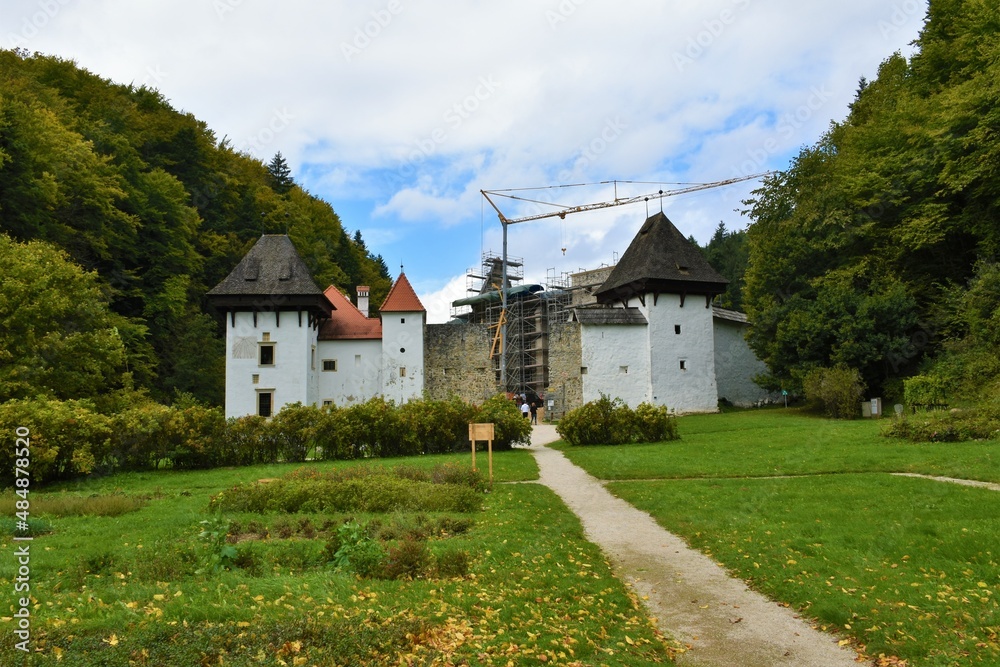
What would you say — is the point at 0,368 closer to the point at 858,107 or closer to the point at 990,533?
the point at 990,533

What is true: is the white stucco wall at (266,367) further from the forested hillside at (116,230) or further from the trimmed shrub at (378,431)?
the trimmed shrub at (378,431)

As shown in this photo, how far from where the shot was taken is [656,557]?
8.04m

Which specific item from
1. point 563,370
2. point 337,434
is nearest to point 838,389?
point 563,370

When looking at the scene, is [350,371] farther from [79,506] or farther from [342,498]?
[342,498]

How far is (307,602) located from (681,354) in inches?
1146

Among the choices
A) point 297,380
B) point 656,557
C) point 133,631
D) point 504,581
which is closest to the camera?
point 133,631

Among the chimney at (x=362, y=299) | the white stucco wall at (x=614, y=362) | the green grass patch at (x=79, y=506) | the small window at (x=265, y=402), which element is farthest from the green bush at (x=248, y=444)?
the chimney at (x=362, y=299)

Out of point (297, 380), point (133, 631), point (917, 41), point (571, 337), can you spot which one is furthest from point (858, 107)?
point (133, 631)

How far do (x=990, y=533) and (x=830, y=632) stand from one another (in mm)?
3179

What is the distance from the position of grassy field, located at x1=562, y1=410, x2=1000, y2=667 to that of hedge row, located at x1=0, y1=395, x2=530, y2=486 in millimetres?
4874

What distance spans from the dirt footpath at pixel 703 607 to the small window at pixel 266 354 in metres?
25.6

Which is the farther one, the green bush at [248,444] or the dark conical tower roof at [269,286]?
the dark conical tower roof at [269,286]

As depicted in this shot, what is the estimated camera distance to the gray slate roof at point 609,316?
3262 cm

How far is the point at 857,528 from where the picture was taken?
8211 mm
